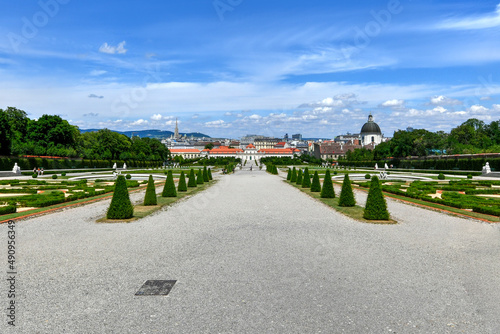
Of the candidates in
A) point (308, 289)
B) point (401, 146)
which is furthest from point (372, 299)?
point (401, 146)

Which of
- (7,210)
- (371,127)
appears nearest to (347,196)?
(7,210)

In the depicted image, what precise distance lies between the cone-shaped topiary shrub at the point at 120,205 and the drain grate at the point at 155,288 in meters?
6.88

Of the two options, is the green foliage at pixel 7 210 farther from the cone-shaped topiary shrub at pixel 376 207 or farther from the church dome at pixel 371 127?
the church dome at pixel 371 127

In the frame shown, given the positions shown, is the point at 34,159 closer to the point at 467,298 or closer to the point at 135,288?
the point at 135,288

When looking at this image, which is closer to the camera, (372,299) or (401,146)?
(372,299)

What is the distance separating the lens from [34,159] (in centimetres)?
4803

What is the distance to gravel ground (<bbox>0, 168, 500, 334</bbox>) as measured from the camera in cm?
480

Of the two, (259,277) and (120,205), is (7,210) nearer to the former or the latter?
(120,205)

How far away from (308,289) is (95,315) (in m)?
3.04

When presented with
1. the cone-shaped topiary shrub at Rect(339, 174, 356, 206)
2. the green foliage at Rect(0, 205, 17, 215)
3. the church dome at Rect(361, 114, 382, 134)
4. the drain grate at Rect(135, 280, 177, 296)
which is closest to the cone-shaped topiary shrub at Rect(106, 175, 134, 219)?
the green foliage at Rect(0, 205, 17, 215)

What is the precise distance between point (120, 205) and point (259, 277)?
7.64 meters

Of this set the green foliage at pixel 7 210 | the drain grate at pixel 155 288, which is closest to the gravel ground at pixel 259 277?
the drain grate at pixel 155 288

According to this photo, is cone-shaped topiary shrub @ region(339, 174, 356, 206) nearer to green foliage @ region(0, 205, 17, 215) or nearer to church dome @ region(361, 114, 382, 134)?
green foliage @ region(0, 205, 17, 215)

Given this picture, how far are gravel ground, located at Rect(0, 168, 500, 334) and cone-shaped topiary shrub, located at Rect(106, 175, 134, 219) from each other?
3.36 feet
